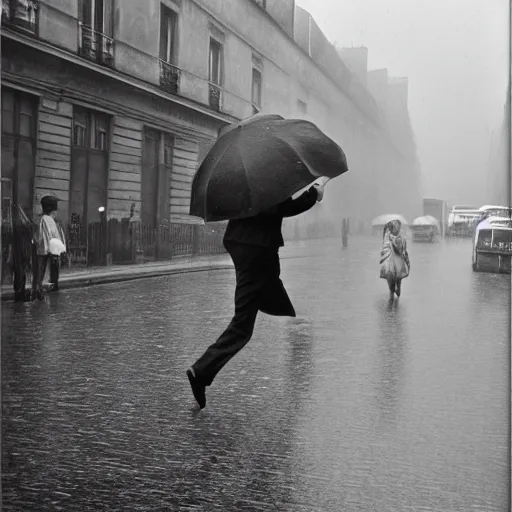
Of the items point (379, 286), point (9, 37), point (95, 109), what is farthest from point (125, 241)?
point (379, 286)

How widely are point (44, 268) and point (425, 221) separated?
2.03 metres

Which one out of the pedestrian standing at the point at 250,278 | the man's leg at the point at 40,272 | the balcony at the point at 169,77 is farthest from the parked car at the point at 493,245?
the man's leg at the point at 40,272

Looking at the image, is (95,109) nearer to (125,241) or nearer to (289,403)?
(125,241)

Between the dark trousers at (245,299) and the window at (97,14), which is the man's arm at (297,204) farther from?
the window at (97,14)

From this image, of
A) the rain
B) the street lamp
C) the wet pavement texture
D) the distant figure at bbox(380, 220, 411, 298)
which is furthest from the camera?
the distant figure at bbox(380, 220, 411, 298)

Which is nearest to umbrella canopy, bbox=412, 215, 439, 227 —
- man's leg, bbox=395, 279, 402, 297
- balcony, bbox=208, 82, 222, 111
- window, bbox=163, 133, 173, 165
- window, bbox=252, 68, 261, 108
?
man's leg, bbox=395, 279, 402, 297

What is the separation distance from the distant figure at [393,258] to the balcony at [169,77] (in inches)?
54.3

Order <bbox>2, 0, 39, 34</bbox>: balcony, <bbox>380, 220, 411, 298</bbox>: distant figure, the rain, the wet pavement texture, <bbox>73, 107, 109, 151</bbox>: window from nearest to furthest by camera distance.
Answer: the wet pavement texture < the rain < <bbox>2, 0, 39, 34</bbox>: balcony < <bbox>73, 107, 109, 151</bbox>: window < <bbox>380, 220, 411, 298</bbox>: distant figure

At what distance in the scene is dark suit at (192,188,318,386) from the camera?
3.11m

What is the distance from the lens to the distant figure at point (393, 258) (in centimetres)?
353

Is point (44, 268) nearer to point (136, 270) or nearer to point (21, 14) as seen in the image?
point (136, 270)

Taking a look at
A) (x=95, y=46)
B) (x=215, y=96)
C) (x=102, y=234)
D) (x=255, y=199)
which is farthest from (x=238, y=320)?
(x=95, y=46)

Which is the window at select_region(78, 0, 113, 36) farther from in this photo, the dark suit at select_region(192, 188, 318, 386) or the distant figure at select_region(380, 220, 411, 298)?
the distant figure at select_region(380, 220, 411, 298)

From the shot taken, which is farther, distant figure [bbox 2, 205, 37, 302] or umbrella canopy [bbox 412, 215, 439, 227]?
umbrella canopy [bbox 412, 215, 439, 227]
